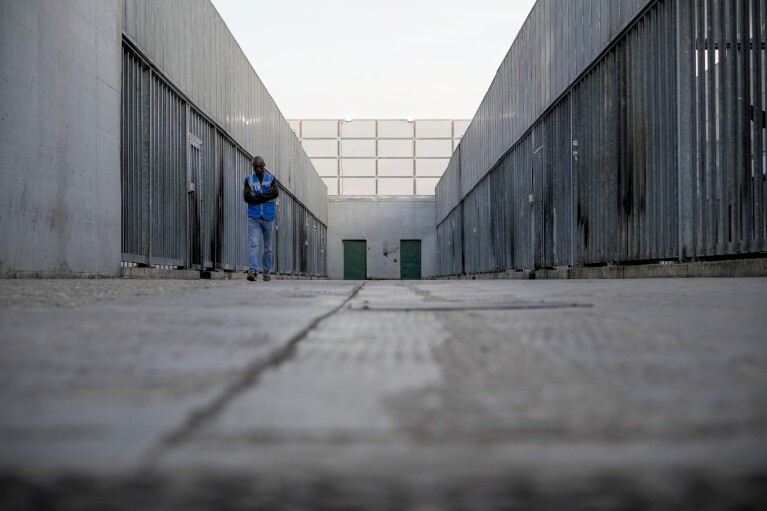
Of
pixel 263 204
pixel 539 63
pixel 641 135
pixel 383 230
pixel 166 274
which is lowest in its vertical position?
pixel 166 274

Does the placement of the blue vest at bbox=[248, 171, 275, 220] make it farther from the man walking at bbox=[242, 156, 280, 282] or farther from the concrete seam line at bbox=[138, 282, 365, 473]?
the concrete seam line at bbox=[138, 282, 365, 473]

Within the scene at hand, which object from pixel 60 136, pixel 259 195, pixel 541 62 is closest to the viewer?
pixel 60 136

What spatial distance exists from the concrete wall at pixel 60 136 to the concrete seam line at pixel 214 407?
5492 millimetres

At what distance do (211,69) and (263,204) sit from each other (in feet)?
14.7

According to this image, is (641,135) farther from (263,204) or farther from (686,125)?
(263,204)

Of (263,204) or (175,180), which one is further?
(175,180)

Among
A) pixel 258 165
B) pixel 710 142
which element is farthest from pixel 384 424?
pixel 258 165

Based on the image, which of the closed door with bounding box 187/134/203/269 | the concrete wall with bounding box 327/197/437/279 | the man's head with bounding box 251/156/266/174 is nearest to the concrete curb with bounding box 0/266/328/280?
the closed door with bounding box 187/134/203/269

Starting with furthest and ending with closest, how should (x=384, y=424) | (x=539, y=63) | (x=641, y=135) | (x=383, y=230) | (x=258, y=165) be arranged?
(x=383, y=230)
(x=539, y=63)
(x=258, y=165)
(x=641, y=135)
(x=384, y=424)

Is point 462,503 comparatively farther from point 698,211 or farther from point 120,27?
point 120,27

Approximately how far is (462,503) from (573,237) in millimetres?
10345

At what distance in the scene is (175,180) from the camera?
10.4 metres

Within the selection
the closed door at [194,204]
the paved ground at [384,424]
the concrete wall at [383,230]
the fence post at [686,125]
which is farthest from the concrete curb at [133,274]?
the concrete wall at [383,230]

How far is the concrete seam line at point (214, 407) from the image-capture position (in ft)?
1.71
